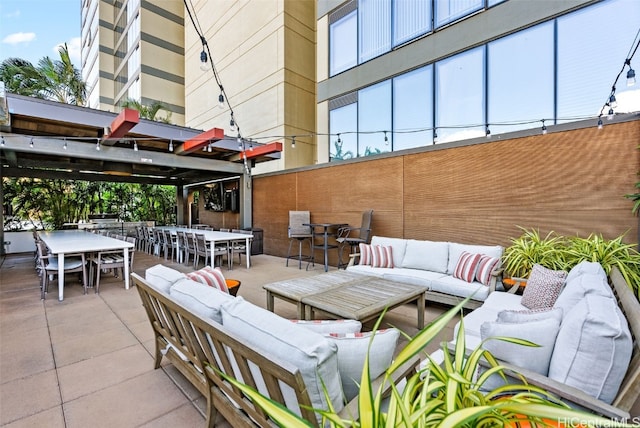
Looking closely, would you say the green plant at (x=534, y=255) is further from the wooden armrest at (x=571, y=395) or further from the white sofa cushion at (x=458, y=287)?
the wooden armrest at (x=571, y=395)

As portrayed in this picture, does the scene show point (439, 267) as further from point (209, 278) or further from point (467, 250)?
point (209, 278)

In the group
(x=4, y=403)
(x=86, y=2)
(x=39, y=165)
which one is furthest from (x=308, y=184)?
(x=86, y=2)

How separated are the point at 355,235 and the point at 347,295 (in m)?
3.60

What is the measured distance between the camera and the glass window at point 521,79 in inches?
241

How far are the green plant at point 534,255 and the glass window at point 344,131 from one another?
20.0 feet

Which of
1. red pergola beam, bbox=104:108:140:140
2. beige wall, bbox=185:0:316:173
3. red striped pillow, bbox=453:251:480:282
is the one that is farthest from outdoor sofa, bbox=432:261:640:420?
beige wall, bbox=185:0:316:173

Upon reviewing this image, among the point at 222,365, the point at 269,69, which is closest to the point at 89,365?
the point at 222,365

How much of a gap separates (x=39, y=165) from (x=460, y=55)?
38.7 ft

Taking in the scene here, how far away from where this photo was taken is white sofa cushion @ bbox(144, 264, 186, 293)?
218cm

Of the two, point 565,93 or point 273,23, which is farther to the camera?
point 273,23

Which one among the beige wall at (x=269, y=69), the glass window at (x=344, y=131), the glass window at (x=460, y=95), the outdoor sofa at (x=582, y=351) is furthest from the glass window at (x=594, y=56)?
the beige wall at (x=269, y=69)

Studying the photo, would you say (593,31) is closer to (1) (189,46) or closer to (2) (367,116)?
(2) (367,116)

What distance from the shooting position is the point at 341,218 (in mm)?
6965

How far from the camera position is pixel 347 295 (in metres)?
3.14
